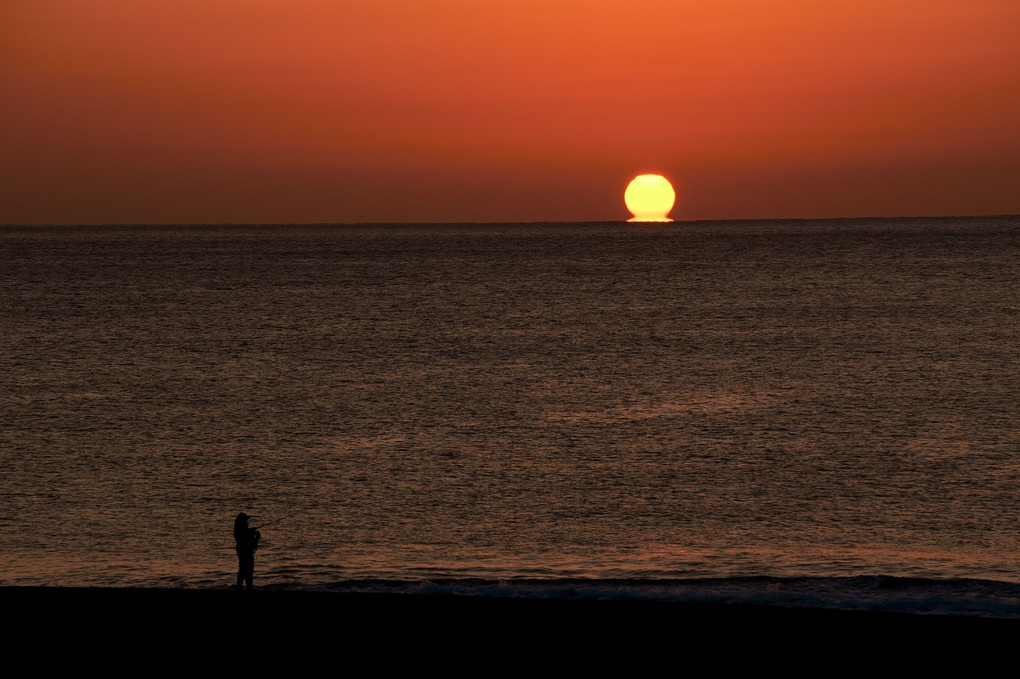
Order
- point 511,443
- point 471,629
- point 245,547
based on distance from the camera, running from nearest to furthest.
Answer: point 471,629
point 245,547
point 511,443

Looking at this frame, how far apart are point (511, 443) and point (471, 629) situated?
2113 cm

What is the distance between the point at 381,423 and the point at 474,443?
200 inches

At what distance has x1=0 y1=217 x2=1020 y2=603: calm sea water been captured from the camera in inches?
909

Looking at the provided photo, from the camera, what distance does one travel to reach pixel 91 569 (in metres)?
21.8

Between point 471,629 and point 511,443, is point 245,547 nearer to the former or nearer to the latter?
point 471,629

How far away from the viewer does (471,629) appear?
583 inches

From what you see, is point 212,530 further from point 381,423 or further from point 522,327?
point 522,327

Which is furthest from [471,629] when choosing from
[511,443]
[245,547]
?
[511,443]

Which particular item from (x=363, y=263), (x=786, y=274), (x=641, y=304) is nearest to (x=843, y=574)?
(x=641, y=304)

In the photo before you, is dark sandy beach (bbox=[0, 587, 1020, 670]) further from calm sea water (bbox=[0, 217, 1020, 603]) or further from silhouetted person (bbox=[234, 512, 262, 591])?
calm sea water (bbox=[0, 217, 1020, 603])

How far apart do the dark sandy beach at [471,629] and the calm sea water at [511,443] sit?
503 centimetres

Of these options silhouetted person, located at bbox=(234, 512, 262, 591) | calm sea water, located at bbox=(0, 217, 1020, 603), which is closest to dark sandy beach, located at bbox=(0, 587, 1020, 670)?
silhouetted person, located at bbox=(234, 512, 262, 591)

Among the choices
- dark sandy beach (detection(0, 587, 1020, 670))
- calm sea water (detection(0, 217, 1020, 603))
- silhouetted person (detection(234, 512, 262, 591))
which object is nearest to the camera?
dark sandy beach (detection(0, 587, 1020, 670))

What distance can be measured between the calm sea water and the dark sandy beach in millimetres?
5031
